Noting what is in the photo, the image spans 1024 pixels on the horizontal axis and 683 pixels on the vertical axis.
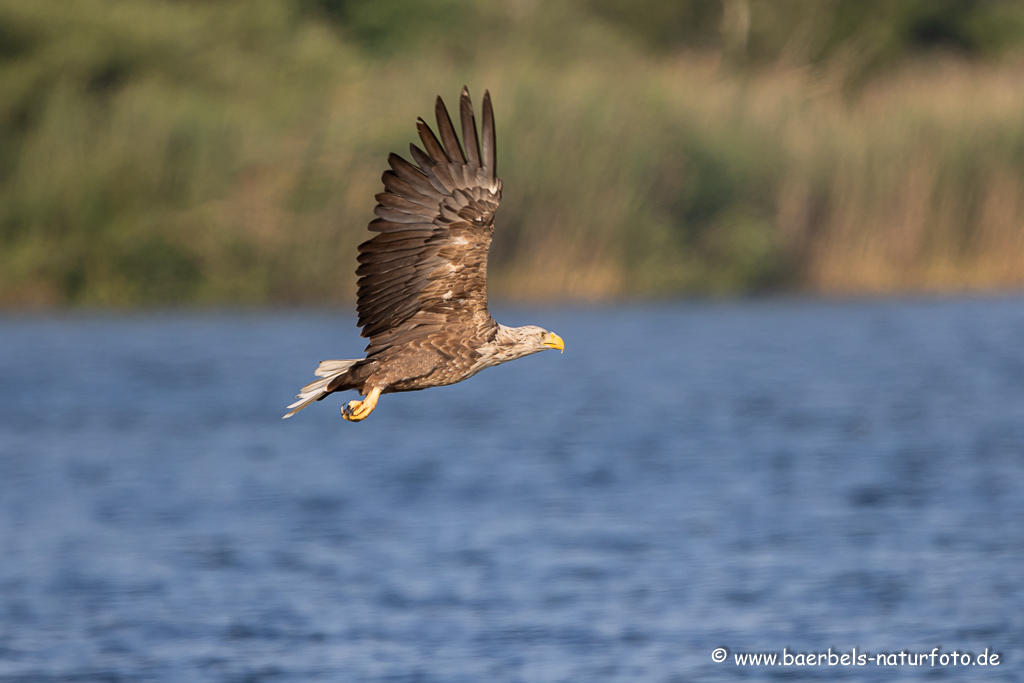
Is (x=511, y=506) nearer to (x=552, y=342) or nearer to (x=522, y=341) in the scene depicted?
(x=552, y=342)

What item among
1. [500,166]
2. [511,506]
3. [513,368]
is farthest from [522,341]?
[513,368]

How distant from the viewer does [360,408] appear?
6637 mm

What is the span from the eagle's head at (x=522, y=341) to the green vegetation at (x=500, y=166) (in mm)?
14928

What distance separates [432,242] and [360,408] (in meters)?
0.74

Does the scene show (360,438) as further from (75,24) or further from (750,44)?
(750,44)

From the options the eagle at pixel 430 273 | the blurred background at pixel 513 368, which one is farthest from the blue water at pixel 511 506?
the eagle at pixel 430 273

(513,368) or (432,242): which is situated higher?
(513,368)

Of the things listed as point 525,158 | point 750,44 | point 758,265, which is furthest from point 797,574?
point 750,44

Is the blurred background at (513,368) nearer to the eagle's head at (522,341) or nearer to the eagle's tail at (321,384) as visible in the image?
the eagle's head at (522,341)

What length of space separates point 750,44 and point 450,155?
111 ft

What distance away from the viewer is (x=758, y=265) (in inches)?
1023

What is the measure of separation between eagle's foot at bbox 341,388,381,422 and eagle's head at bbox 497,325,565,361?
59 centimetres

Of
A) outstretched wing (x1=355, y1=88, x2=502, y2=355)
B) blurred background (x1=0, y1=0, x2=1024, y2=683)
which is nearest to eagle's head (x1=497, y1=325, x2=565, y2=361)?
outstretched wing (x1=355, y1=88, x2=502, y2=355)

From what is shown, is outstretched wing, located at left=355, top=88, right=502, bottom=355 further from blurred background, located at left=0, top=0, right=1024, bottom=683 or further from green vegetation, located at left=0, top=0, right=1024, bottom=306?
green vegetation, located at left=0, top=0, right=1024, bottom=306
